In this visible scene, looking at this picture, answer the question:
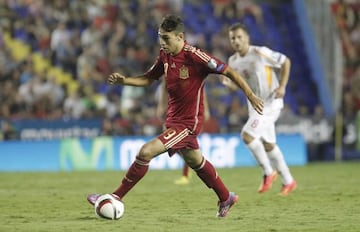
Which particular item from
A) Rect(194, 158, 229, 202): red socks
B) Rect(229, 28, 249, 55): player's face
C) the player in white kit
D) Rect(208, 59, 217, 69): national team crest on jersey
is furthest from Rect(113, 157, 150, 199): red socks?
Rect(229, 28, 249, 55): player's face

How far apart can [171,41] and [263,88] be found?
3915mm

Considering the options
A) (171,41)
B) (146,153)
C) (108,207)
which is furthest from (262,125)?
(108,207)

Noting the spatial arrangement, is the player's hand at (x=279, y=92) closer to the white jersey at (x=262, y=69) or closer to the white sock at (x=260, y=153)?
the white jersey at (x=262, y=69)

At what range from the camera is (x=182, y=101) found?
32.0 feet

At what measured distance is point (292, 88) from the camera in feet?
89.0

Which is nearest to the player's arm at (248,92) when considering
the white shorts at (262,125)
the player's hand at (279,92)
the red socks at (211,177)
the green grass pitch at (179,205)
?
the red socks at (211,177)

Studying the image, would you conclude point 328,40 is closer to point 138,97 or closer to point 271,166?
point 138,97

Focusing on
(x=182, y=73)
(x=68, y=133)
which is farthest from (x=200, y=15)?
(x=182, y=73)

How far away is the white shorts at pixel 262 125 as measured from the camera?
13.1 m

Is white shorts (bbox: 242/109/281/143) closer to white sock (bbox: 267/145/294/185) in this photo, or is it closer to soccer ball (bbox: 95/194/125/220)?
white sock (bbox: 267/145/294/185)

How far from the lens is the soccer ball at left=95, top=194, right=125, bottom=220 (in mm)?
9414

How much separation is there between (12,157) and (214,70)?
12030 mm

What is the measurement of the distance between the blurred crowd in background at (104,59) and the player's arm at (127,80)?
35.6 ft

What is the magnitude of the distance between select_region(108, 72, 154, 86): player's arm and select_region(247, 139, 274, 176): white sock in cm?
349
